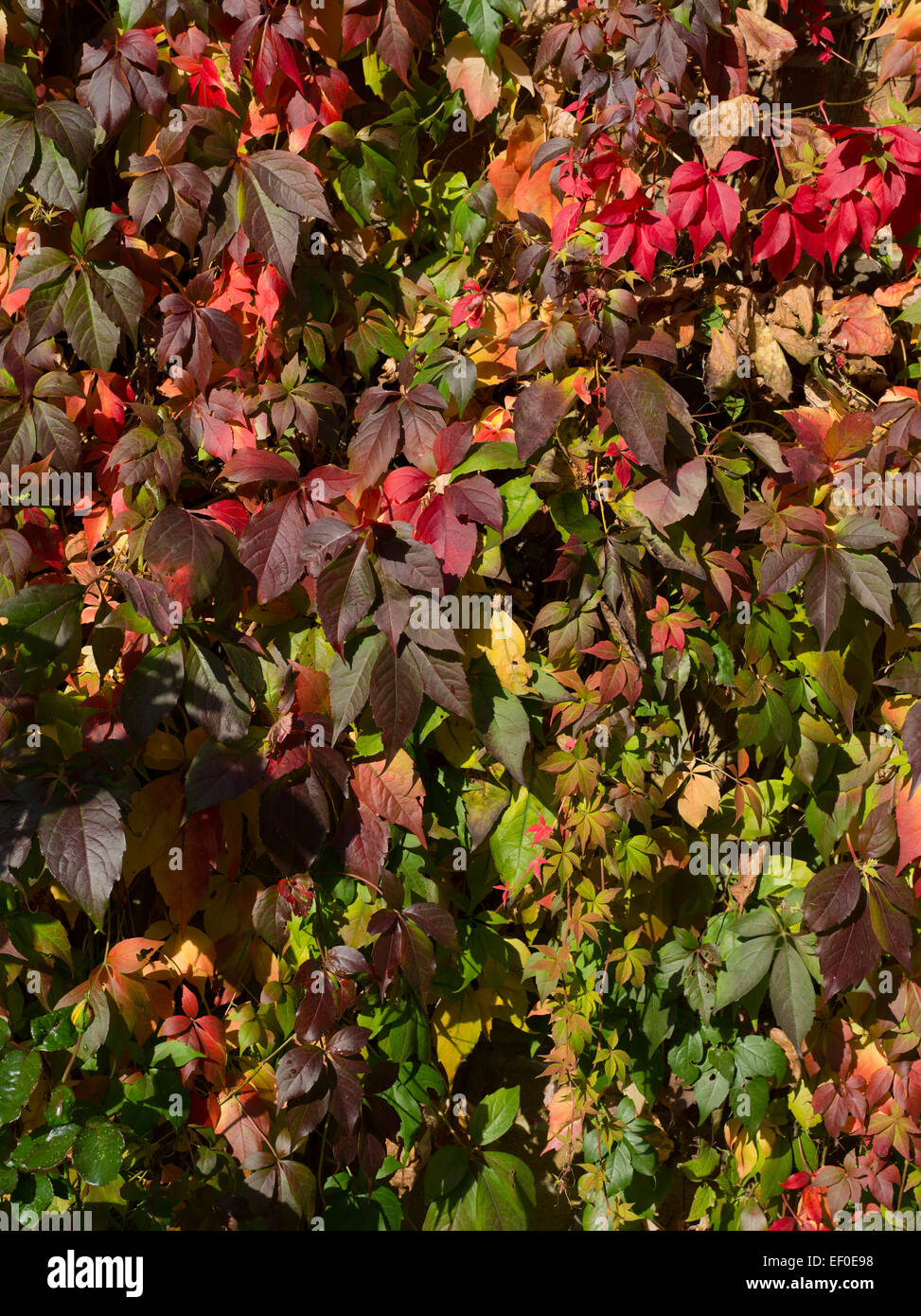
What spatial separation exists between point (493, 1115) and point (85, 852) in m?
0.92

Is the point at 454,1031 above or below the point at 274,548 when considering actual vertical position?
below

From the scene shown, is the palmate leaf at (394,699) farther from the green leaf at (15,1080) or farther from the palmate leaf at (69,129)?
the palmate leaf at (69,129)

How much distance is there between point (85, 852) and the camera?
60.4 inches

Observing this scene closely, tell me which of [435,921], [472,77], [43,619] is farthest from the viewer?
[472,77]

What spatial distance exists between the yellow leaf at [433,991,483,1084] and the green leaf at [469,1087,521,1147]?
0.27 ft

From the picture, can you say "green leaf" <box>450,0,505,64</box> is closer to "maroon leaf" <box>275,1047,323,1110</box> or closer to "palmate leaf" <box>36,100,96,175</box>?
"palmate leaf" <box>36,100,96,175</box>

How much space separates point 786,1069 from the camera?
1.99 metres

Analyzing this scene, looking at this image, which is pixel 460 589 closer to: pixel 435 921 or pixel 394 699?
pixel 394 699

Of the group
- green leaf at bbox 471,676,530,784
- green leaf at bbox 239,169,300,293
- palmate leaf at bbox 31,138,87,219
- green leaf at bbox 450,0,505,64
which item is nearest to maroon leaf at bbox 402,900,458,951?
green leaf at bbox 471,676,530,784

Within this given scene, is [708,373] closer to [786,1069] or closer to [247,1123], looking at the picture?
[786,1069]

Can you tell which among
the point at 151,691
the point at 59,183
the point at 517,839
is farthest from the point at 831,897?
the point at 59,183

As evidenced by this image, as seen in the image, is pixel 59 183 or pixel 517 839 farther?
pixel 517 839

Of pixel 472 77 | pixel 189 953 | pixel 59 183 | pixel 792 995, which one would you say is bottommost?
pixel 792 995

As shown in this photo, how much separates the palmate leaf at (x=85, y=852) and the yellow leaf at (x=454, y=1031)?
723 mm
